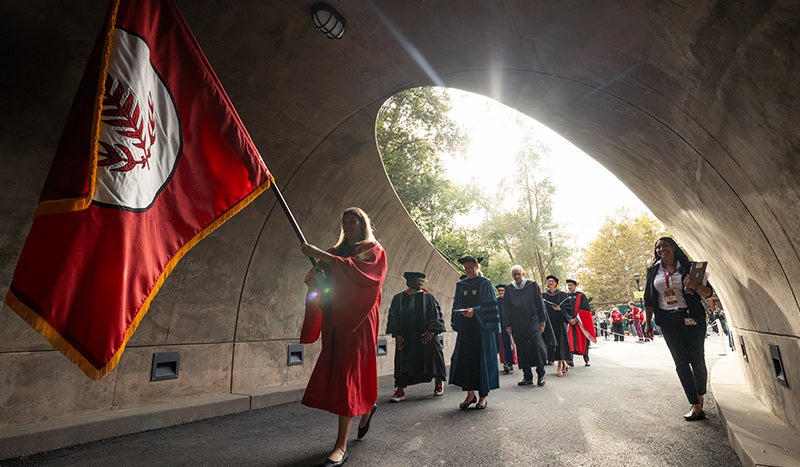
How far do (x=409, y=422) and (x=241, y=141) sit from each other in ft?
11.4

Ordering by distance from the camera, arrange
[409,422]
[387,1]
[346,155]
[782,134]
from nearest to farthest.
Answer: [782,134] < [387,1] < [409,422] < [346,155]

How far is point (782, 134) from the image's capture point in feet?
6.89

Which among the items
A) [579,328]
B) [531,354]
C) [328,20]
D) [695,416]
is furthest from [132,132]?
[579,328]

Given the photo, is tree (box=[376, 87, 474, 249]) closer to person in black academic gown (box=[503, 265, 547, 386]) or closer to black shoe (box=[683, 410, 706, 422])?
person in black academic gown (box=[503, 265, 547, 386])

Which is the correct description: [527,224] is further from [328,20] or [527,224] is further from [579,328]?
[328,20]

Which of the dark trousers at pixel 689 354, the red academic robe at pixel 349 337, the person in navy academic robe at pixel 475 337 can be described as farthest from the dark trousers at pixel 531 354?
the red academic robe at pixel 349 337

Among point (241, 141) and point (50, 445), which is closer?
point (241, 141)

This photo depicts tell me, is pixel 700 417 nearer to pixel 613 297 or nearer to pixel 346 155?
pixel 346 155

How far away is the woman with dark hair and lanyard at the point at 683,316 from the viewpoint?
13.8ft

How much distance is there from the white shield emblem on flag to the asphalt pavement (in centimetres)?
222

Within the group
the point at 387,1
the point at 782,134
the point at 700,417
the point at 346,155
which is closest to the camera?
the point at 782,134

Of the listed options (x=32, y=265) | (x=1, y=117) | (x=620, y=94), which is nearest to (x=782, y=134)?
(x=620, y=94)

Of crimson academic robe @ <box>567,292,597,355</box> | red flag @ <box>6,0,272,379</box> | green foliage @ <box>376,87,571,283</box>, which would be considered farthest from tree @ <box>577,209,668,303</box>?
red flag @ <box>6,0,272,379</box>

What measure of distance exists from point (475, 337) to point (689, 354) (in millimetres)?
2516
